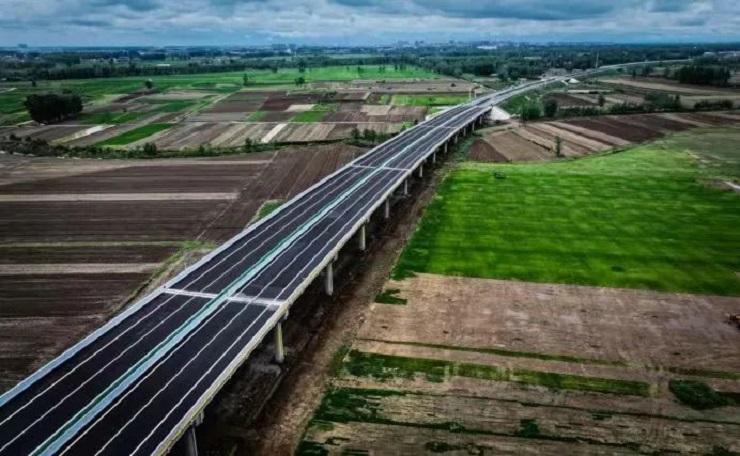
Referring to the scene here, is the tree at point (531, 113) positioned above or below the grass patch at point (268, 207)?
above

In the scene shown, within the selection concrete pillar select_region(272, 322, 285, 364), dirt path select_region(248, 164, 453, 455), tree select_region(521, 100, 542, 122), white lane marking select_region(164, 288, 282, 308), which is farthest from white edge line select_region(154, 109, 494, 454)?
tree select_region(521, 100, 542, 122)

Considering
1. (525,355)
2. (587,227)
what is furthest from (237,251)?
(587,227)

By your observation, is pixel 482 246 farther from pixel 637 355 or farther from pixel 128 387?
pixel 128 387

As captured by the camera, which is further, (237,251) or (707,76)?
(707,76)

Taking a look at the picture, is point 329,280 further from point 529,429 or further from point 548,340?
point 529,429

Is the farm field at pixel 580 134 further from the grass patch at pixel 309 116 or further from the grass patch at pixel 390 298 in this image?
the grass patch at pixel 390 298

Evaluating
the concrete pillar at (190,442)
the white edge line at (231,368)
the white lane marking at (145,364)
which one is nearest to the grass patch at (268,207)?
the white lane marking at (145,364)
